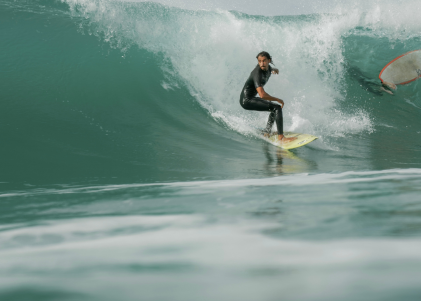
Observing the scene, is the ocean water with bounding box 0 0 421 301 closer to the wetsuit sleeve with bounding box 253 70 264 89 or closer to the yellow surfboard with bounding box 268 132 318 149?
the yellow surfboard with bounding box 268 132 318 149

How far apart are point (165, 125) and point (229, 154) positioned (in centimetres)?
151

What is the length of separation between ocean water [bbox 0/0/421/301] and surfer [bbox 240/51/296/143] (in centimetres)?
38

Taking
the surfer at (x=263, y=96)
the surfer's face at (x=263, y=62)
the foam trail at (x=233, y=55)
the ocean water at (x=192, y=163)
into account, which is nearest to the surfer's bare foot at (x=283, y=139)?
the surfer at (x=263, y=96)

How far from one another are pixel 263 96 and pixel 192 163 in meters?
1.79

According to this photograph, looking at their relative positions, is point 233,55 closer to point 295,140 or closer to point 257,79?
point 257,79

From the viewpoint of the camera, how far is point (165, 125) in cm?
598

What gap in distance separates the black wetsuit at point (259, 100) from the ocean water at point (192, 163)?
436 mm

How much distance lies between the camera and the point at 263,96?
5371 millimetres

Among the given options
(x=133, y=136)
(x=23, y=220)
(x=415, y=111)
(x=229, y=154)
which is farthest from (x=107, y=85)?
(x=415, y=111)

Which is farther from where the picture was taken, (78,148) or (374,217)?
(78,148)

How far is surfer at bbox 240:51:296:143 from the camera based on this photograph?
5367 millimetres

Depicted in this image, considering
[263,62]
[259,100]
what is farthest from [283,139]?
[263,62]

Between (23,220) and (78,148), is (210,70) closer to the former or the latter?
(78,148)

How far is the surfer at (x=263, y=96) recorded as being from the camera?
5.37 metres
